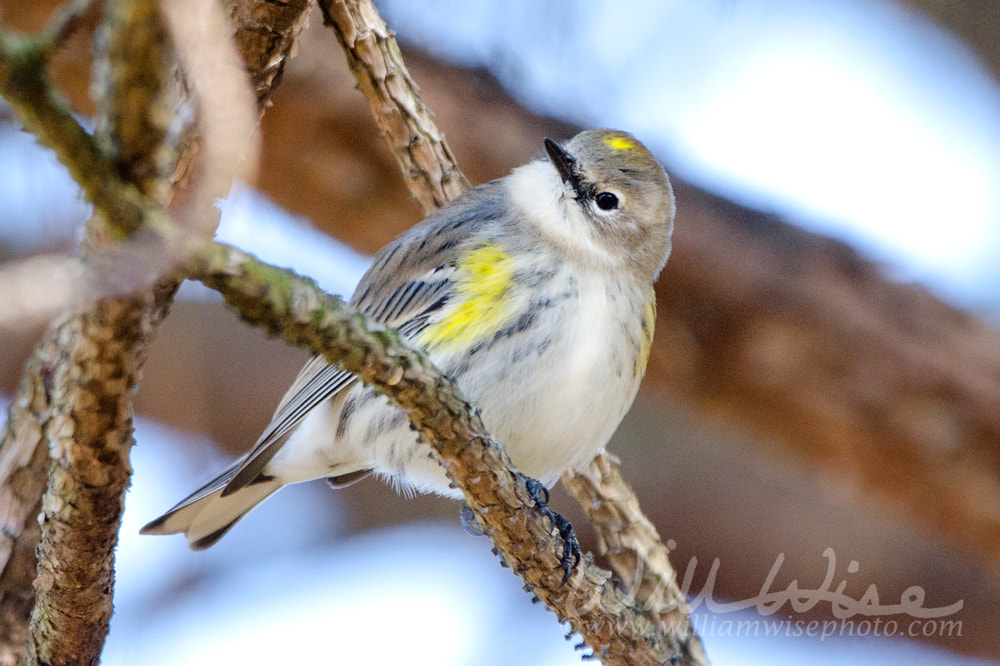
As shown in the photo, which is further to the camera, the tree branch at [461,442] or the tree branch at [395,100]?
the tree branch at [395,100]

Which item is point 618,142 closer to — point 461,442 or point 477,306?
point 477,306

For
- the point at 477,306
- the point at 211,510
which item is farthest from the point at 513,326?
the point at 211,510

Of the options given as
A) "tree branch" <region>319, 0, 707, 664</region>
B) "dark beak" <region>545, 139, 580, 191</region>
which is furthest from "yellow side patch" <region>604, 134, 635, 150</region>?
"tree branch" <region>319, 0, 707, 664</region>

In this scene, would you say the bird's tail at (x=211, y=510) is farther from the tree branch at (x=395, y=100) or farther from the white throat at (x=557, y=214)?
the white throat at (x=557, y=214)

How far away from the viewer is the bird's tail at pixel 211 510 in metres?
2.86

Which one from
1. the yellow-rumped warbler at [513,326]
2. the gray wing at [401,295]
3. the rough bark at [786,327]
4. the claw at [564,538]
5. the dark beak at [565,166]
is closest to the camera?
the claw at [564,538]

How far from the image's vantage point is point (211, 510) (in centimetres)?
298

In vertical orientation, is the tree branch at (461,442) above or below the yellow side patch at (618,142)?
below

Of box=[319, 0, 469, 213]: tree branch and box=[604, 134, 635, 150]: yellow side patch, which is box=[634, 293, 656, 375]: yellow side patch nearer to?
box=[604, 134, 635, 150]: yellow side patch

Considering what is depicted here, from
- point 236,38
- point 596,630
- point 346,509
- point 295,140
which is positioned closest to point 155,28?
point 236,38

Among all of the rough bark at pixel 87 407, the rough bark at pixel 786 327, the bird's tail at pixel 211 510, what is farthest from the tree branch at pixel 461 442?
the rough bark at pixel 786 327

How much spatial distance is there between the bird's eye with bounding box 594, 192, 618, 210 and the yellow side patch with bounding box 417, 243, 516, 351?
441 mm

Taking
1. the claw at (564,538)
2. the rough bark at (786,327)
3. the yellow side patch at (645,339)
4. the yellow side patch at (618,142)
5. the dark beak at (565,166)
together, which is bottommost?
the claw at (564,538)

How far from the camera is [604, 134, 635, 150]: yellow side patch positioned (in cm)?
314
